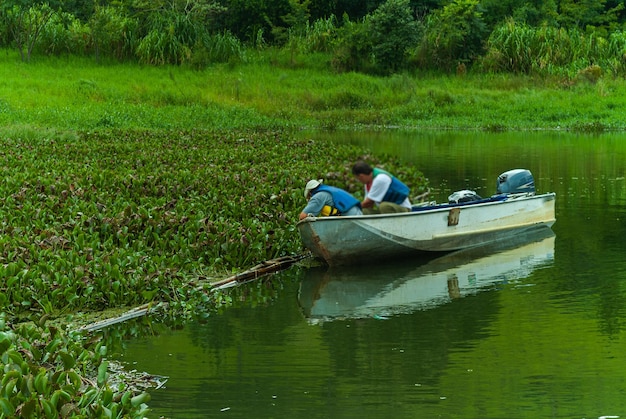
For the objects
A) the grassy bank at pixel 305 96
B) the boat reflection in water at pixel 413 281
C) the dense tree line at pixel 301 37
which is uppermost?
the boat reflection in water at pixel 413 281

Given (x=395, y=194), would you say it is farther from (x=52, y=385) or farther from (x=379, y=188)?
(x=52, y=385)

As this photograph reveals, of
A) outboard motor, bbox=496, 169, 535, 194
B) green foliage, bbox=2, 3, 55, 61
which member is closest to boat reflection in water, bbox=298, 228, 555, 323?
outboard motor, bbox=496, 169, 535, 194

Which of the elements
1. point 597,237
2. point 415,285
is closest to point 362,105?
point 597,237

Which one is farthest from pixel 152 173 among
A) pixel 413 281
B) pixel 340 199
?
pixel 413 281

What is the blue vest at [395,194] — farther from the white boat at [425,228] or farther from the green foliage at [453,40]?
the green foliage at [453,40]

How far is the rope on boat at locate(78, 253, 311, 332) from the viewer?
36.4 ft

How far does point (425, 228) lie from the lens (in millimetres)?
15055

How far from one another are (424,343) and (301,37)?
41.1 m

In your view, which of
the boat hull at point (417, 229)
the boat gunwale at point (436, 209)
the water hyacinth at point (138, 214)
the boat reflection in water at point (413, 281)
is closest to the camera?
the water hyacinth at point (138, 214)

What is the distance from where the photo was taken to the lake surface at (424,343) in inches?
343

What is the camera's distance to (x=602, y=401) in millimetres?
8664

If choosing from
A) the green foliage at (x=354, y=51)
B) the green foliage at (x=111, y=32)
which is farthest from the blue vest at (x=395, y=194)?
the green foliage at (x=354, y=51)

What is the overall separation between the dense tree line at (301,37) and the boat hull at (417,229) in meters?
29.1

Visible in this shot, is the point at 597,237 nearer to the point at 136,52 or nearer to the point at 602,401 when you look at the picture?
the point at 602,401
